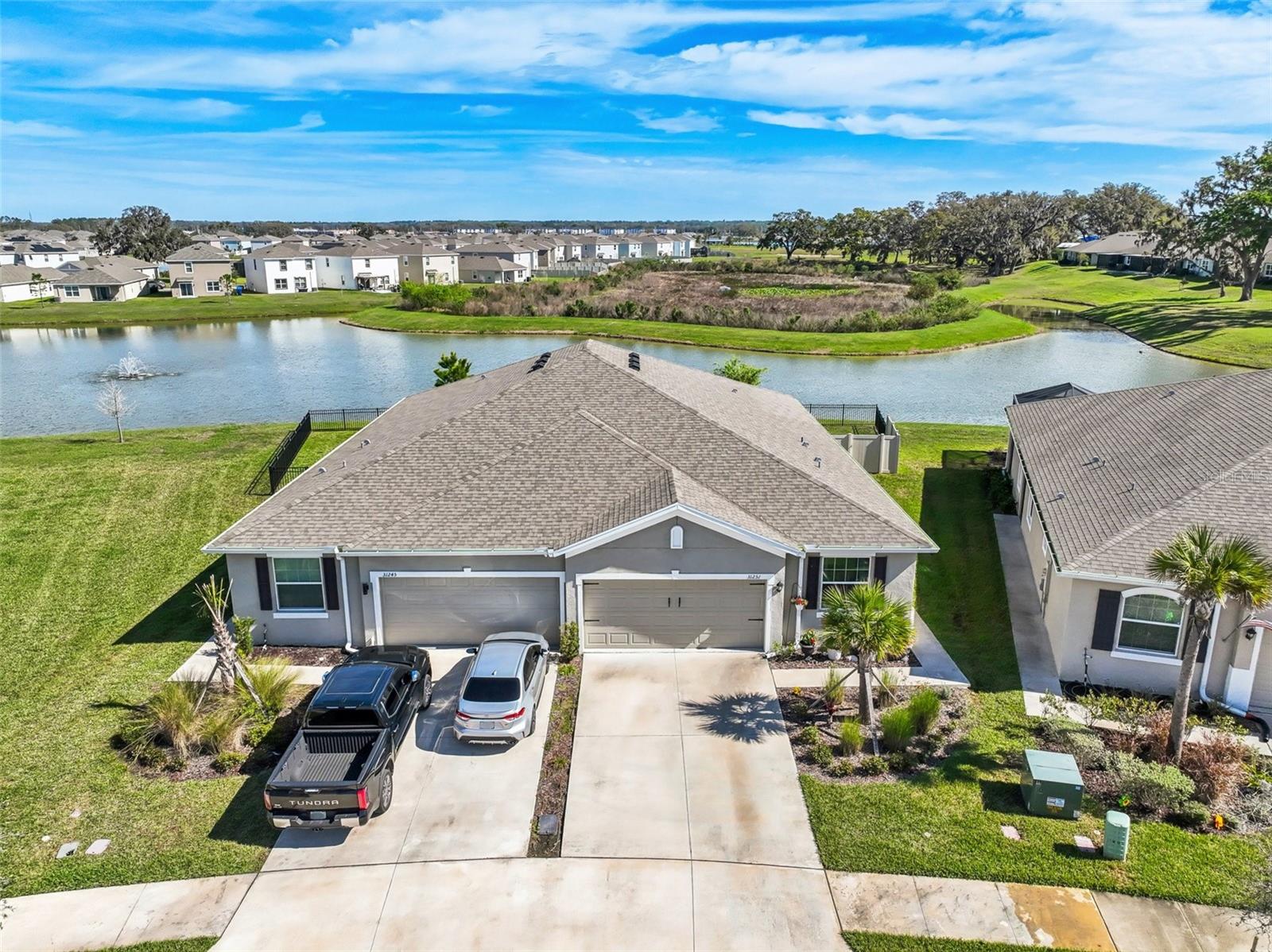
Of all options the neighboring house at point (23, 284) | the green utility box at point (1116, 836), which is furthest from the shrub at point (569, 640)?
the neighboring house at point (23, 284)

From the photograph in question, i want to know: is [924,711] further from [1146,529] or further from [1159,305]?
[1159,305]

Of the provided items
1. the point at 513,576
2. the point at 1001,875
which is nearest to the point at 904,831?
the point at 1001,875

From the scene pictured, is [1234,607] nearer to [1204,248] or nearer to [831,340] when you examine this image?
[831,340]

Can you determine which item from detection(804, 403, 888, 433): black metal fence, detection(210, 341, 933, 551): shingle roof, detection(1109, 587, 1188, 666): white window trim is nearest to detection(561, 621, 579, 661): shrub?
detection(210, 341, 933, 551): shingle roof

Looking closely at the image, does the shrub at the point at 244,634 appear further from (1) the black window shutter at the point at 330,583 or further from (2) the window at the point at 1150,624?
(2) the window at the point at 1150,624

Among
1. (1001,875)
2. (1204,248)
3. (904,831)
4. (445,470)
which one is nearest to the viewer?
(1001,875)

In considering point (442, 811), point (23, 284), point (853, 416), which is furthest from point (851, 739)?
point (23, 284)
